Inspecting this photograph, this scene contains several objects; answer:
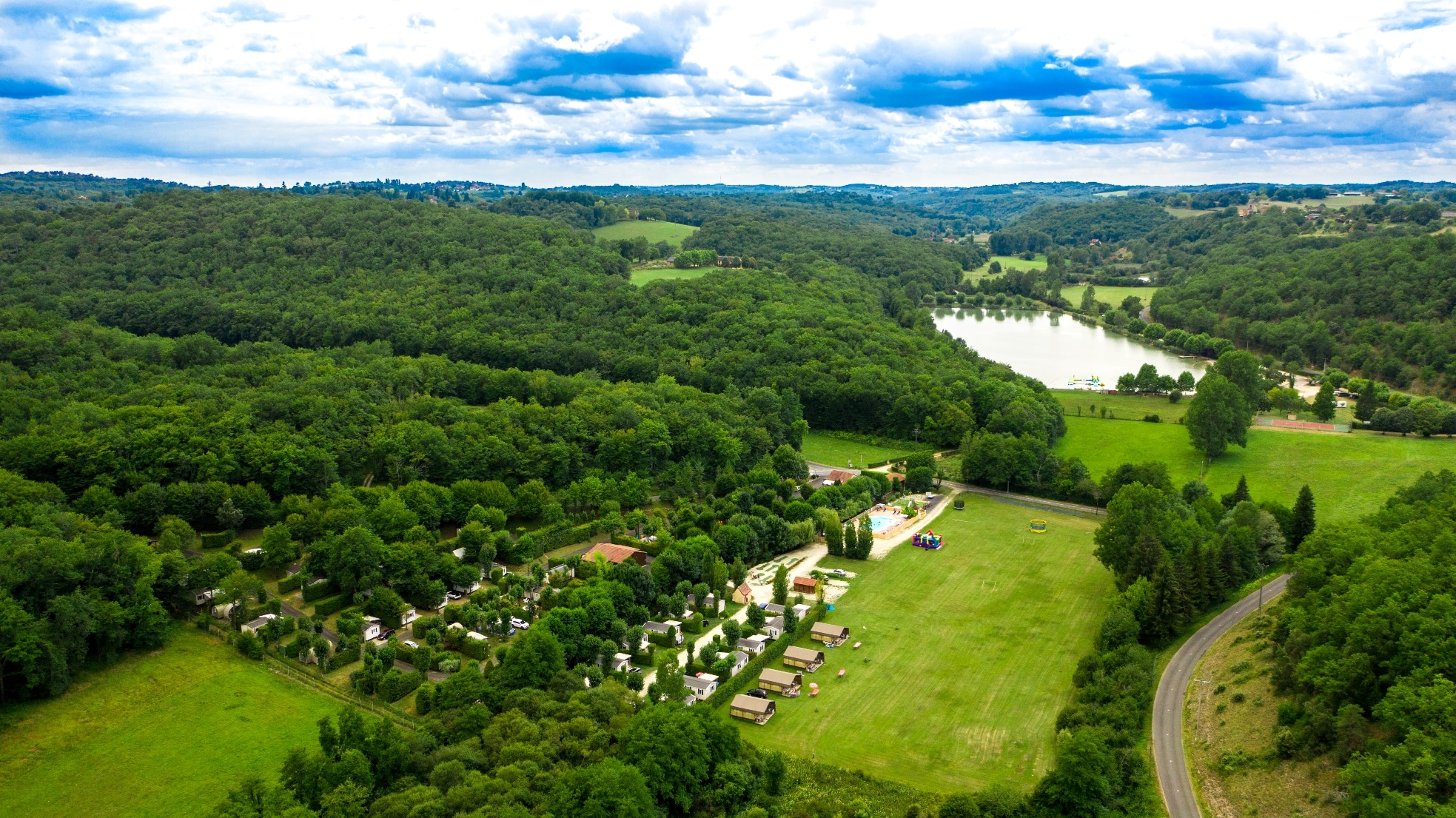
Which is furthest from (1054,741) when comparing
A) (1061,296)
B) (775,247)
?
(1061,296)

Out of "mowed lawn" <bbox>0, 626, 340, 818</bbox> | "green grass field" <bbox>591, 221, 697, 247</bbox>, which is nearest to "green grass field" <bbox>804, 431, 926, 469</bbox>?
"mowed lawn" <bbox>0, 626, 340, 818</bbox>

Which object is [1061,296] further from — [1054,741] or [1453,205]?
[1054,741]

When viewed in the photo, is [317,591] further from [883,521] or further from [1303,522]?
[1303,522]

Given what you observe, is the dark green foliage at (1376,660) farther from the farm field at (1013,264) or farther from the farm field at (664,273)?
the farm field at (1013,264)

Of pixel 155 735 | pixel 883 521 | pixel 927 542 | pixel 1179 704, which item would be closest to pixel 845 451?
pixel 883 521

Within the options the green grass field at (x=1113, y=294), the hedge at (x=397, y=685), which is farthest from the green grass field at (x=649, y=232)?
the hedge at (x=397, y=685)

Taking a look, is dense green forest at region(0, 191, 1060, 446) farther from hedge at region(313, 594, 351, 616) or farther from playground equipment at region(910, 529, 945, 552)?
hedge at region(313, 594, 351, 616)
